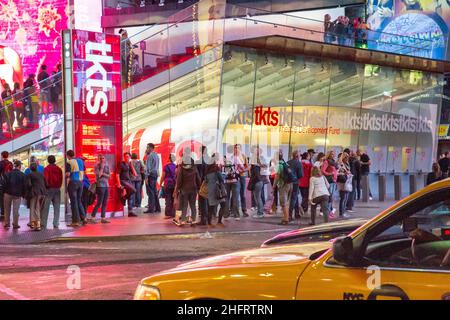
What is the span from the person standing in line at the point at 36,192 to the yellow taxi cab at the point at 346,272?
37.9 ft

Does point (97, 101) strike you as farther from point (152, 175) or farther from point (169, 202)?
point (169, 202)

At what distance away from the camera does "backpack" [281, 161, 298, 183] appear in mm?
17609

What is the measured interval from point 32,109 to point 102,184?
7701mm

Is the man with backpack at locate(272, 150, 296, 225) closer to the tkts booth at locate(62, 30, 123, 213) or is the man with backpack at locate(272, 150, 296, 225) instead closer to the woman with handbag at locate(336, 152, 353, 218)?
the woman with handbag at locate(336, 152, 353, 218)

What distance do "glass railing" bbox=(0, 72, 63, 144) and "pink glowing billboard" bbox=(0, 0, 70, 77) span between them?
54.5 ft

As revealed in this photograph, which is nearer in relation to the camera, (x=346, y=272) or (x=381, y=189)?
(x=346, y=272)

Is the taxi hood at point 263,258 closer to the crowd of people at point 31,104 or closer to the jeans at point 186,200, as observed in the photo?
the jeans at point 186,200

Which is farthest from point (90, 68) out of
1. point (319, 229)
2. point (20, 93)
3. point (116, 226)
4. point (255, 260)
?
point (255, 260)

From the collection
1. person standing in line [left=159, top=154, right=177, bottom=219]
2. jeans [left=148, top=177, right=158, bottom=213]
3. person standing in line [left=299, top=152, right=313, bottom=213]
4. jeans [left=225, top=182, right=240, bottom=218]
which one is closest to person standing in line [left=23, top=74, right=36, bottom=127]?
jeans [left=148, top=177, right=158, bottom=213]

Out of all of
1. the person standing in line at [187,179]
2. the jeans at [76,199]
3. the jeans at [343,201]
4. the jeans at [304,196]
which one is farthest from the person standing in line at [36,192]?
the jeans at [343,201]

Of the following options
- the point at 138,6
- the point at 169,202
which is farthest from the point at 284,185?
the point at 138,6

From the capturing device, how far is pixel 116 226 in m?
16.4

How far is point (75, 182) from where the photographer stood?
15859 millimetres
